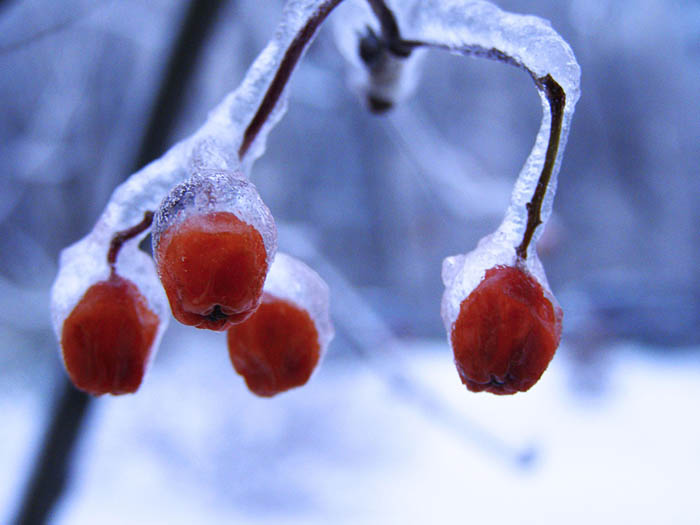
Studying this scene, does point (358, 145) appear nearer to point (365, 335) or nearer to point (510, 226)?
point (365, 335)

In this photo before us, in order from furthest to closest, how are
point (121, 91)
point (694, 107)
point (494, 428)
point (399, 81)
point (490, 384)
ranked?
point (694, 107) < point (121, 91) < point (494, 428) < point (399, 81) < point (490, 384)

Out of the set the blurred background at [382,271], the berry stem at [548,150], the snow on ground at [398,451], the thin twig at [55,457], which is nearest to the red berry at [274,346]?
the berry stem at [548,150]

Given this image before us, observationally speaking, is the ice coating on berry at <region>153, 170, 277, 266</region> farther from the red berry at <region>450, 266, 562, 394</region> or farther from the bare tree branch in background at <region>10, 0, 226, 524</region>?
the bare tree branch in background at <region>10, 0, 226, 524</region>

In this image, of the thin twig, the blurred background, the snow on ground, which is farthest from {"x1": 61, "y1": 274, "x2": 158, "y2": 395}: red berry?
the snow on ground

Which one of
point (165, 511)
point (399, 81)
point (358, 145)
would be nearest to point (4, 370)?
point (165, 511)

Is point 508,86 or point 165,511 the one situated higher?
point 508,86

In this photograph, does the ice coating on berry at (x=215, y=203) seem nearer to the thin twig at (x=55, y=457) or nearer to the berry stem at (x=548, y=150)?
the berry stem at (x=548, y=150)
